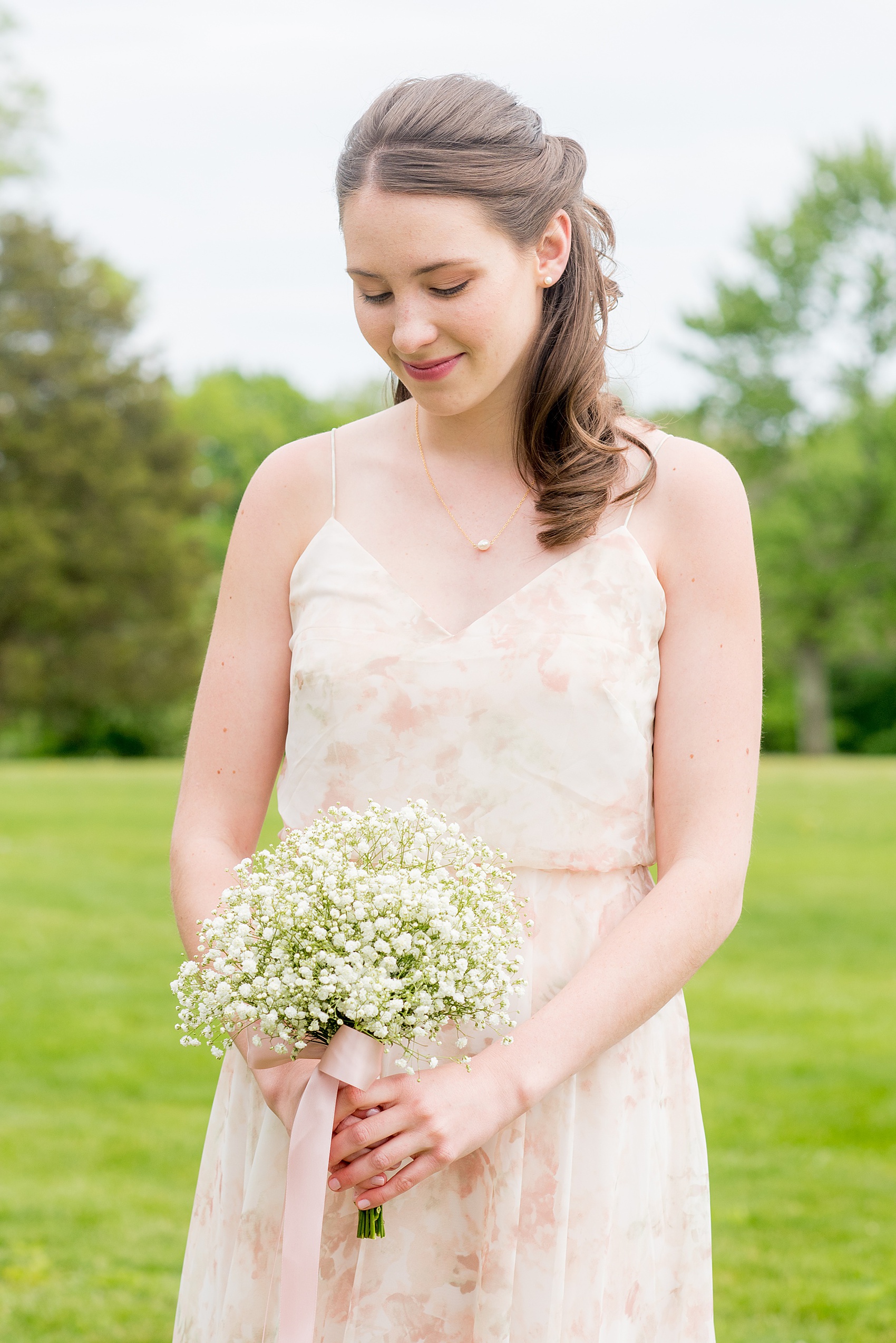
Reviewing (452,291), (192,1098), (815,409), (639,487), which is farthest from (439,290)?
(815,409)

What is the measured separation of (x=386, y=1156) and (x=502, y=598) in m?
0.97

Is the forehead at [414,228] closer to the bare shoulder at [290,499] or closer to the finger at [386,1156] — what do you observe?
the bare shoulder at [290,499]

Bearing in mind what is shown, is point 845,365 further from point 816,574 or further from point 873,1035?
point 873,1035

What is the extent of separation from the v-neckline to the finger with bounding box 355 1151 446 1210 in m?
0.85

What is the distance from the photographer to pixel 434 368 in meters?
2.34

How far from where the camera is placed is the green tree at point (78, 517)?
35.0 meters

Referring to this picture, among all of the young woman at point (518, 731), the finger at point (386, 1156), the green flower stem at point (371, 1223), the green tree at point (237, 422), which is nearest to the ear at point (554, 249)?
the young woman at point (518, 731)

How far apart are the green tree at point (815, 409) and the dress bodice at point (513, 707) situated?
38020 mm

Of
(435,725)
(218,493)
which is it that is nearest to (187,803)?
(435,725)

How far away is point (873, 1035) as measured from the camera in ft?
30.1

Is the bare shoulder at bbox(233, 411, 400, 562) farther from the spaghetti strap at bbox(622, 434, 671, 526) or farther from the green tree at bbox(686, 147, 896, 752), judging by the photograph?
the green tree at bbox(686, 147, 896, 752)

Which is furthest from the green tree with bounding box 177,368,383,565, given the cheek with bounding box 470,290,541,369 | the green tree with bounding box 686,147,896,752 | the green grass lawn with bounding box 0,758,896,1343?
the cheek with bounding box 470,290,541,369

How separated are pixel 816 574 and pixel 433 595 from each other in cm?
3901

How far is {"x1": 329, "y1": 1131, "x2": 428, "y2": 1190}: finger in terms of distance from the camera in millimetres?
2023
